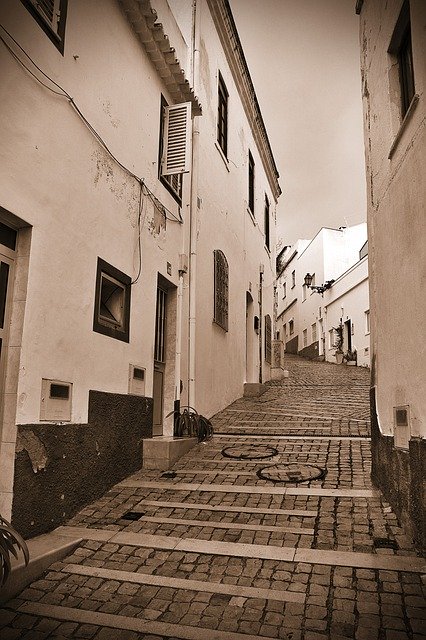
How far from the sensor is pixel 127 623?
3152mm

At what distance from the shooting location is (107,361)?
579 centimetres

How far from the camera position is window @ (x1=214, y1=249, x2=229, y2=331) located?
10.3 metres

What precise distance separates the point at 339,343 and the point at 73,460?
20.5 meters

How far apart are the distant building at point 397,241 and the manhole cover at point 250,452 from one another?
157 centimetres

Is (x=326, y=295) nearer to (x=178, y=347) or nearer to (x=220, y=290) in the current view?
(x=220, y=290)

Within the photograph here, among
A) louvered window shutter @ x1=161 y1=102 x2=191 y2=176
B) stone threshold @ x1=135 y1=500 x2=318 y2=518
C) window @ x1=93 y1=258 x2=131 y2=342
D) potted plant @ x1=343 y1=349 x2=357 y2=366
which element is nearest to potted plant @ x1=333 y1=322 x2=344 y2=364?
potted plant @ x1=343 y1=349 x2=357 y2=366

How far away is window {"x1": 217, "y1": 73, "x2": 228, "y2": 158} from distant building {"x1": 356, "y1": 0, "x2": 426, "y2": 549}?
501cm

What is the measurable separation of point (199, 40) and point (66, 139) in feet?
19.1

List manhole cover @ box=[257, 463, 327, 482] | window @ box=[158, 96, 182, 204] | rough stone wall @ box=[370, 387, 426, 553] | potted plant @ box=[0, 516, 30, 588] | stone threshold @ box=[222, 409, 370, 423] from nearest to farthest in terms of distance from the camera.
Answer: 1. potted plant @ box=[0, 516, 30, 588]
2. rough stone wall @ box=[370, 387, 426, 553]
3. manhole cover @ box=[257, 463, 327, 482]
4. window @ box=[158, 96, 182, 204]
5. stone threshold @ box=[222, 409, 370, 423]

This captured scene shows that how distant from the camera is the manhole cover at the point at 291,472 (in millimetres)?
5795

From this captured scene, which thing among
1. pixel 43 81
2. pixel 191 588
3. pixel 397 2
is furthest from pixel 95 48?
pixel 191 588

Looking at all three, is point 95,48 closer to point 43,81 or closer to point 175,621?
point 43,81

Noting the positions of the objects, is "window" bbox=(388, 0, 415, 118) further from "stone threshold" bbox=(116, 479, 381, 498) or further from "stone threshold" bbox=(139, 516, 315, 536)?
"stone threshold" bbox=(139, 516, 315, 536)

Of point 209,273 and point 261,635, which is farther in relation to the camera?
point 209,273
